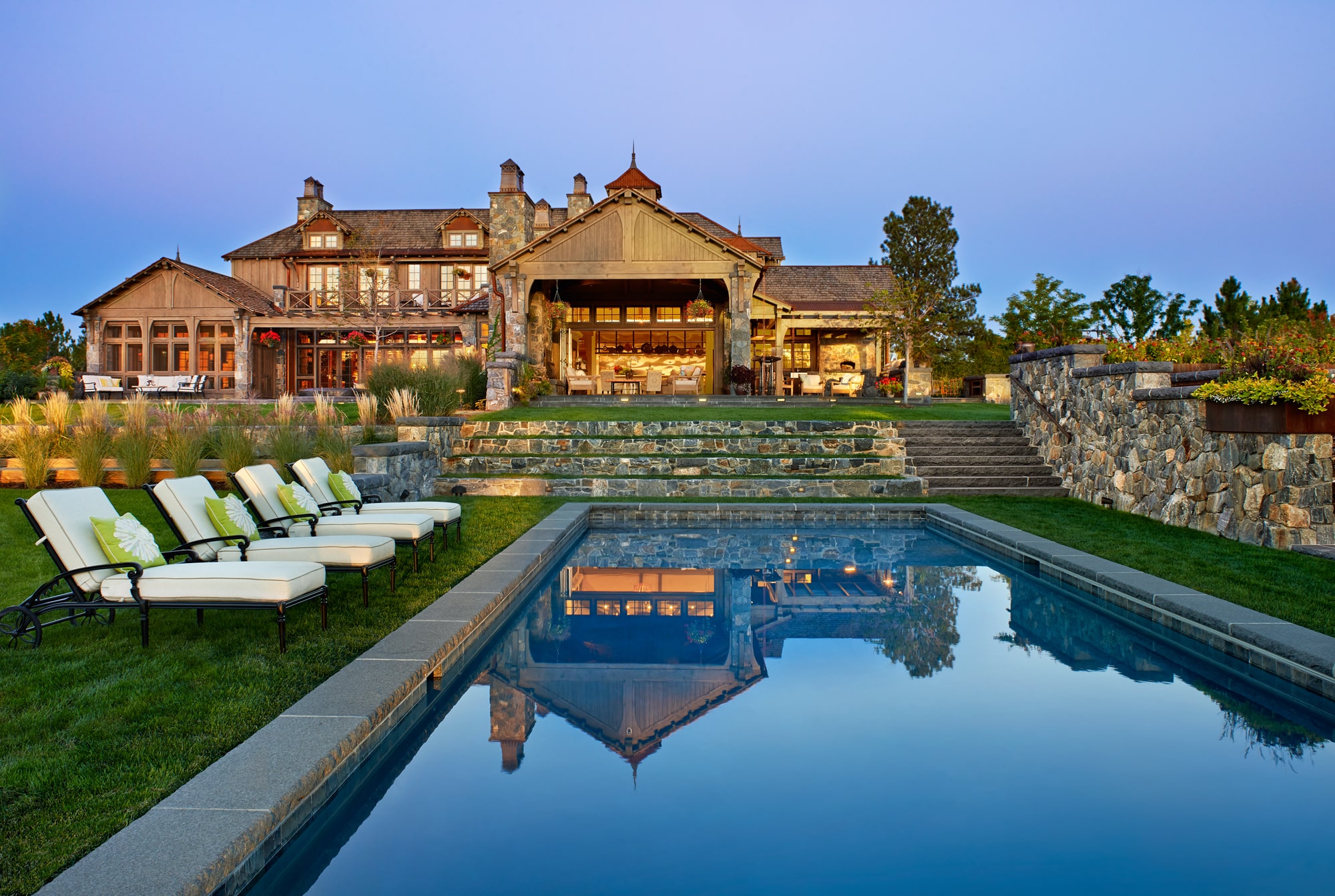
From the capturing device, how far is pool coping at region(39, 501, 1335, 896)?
7.30 ft

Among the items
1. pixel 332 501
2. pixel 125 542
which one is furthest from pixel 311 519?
pixel 125 542

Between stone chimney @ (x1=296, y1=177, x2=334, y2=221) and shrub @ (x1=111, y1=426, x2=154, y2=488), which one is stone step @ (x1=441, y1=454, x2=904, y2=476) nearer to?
shrub @ (x1=111, y1=426, x2=154, y2=488)

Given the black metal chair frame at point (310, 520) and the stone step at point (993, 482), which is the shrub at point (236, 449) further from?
the stone step at point (993, 482)

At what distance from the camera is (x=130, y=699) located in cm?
364

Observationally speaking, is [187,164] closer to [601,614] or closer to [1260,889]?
[601,614]

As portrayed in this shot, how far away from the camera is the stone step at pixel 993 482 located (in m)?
12.7

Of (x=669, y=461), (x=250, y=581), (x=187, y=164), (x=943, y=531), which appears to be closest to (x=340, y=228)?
(x=187, y=164)

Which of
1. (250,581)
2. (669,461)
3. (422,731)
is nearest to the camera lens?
(422,731)

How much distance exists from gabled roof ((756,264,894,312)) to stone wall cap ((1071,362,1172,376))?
1724cm

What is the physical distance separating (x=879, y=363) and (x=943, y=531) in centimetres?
1994

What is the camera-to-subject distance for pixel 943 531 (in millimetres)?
10180

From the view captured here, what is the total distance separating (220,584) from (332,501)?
3.51 m

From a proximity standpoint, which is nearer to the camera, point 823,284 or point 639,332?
point 639,332

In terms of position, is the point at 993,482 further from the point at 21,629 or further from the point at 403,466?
the point at 21,629
